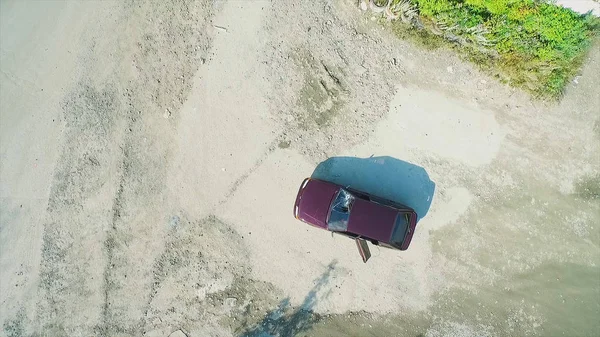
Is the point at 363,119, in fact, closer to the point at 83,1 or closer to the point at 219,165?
the point at 219,165

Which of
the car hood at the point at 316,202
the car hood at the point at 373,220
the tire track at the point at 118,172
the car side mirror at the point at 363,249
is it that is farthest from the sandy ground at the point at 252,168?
the car hood at the point at 373,220

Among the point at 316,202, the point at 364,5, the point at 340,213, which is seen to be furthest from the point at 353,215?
the point at 364,5

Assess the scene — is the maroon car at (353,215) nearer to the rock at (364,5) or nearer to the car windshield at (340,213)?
the car windshield at (340,213)

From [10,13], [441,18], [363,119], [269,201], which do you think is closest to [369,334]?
[269,201]

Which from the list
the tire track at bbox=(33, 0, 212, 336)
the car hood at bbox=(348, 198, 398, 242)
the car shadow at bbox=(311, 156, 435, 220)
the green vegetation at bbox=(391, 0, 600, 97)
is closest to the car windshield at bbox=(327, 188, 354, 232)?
the car hood at bbox=(348, 198, 398, 242)

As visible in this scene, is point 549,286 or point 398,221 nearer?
point 398,221

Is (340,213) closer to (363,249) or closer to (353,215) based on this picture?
(353,215)
